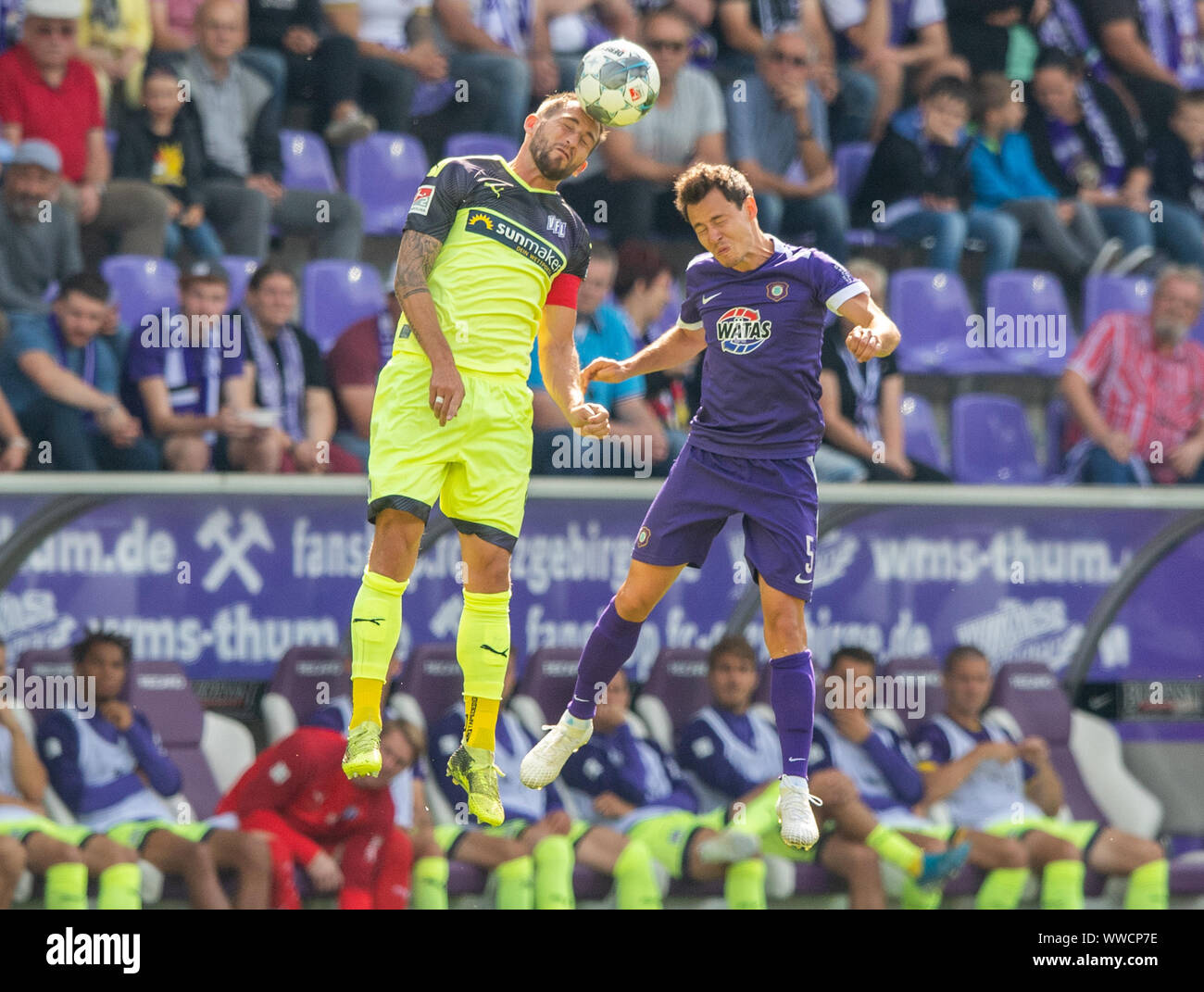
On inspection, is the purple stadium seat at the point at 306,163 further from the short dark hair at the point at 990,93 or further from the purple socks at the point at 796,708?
the purple socks at the point at 796,708

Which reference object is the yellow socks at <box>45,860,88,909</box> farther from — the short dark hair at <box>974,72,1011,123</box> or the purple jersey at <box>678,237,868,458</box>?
the short dark hair at <box>974,72,1011,123</box>

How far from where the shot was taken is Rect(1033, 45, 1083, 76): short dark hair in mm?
9891

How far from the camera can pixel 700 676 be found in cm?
828

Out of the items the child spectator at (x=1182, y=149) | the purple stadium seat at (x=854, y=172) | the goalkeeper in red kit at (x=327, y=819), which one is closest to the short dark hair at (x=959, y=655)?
the purple stadium seat at (x=854, y=172)

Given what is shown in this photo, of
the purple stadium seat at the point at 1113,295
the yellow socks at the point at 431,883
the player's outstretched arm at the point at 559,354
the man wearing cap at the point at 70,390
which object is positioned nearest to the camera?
the player's outstretched arm at the point at 559,354

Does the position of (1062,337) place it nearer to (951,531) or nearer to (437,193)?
(951,531)

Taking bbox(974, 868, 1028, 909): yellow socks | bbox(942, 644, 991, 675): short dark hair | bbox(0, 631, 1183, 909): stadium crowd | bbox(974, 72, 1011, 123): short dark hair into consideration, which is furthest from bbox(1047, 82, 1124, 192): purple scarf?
bbox(974, 868, 1028, 909): yellow socks

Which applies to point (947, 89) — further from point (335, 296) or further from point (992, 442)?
point (335, 296)

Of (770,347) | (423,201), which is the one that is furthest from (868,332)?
(423,201)

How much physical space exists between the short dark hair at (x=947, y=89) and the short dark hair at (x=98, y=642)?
5092 millimetres

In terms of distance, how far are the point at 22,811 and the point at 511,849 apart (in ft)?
6.96

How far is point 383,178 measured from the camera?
881 centimetres

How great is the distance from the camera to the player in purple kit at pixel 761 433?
5.67 metres
